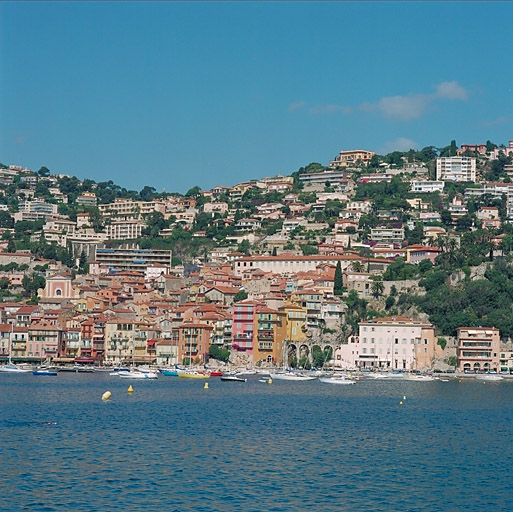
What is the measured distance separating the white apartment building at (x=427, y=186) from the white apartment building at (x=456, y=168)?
696cm

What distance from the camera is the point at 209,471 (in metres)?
33.3

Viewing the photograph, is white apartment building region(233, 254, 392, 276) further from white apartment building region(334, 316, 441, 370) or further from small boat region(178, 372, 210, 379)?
small boat region(178, 372, 210, 379)

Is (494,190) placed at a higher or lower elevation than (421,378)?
higher

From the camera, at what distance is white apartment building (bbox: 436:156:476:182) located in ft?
501

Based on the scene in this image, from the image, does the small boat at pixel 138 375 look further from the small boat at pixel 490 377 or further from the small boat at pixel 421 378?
the small boat at pixel 490 377

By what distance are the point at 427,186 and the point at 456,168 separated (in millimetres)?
10839

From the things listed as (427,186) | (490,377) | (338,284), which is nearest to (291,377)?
(490,377)

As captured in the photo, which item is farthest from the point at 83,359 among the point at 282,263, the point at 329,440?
the point at 329,440

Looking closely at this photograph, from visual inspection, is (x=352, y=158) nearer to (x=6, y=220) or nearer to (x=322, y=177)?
(x=322, y=177)

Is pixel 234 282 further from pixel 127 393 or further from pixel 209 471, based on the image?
pixel 209 471

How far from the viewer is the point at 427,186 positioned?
14475 centimetres

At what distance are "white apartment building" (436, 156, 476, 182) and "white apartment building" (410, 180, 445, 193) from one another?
22.8 ft

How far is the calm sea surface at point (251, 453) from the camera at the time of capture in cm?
2947

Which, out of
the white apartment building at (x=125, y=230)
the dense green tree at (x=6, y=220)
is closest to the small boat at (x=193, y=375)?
the white apartment building at (x=125, y=230)
